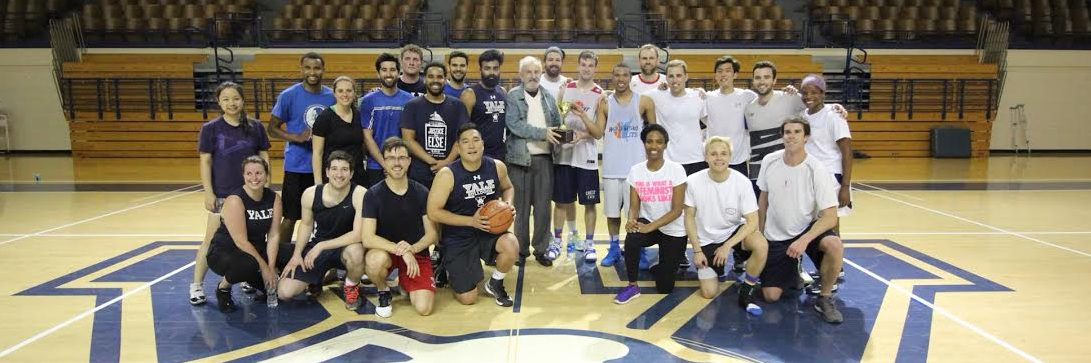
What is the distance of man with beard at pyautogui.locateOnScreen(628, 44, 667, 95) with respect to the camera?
552cm

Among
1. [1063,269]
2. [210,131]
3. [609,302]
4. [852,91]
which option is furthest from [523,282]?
[852,91]

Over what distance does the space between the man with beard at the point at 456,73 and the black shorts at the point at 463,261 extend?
3.76ft

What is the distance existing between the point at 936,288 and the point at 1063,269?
136cm

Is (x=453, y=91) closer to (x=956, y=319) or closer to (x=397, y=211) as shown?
(x=397, y=211)

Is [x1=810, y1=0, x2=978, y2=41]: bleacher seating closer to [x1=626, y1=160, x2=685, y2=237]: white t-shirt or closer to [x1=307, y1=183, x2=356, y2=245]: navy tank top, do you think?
[x1=626, y1=160, x2=685, y2=237]: white t-shirt

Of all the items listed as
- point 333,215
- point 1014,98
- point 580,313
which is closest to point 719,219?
point 580,313

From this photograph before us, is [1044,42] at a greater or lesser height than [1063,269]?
greater

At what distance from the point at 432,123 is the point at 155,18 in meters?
14.8

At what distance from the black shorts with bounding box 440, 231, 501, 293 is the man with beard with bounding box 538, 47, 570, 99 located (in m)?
1.43

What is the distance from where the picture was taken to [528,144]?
18.2ft

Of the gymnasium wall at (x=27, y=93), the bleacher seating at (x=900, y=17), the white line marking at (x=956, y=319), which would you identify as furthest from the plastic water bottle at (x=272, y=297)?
the bleacher seating at (x=900, y=17)

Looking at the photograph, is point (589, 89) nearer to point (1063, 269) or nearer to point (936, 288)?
point (936, 288)

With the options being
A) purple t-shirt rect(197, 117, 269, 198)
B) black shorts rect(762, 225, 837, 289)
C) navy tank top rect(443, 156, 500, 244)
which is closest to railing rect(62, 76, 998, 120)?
purple t-shirt rect(197, 117, 269, 198)

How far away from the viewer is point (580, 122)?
5.61 metres
